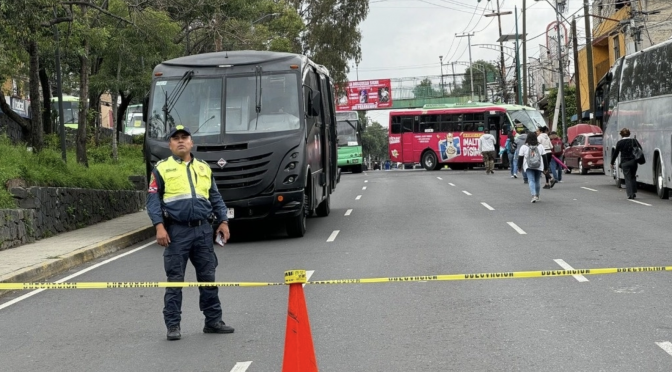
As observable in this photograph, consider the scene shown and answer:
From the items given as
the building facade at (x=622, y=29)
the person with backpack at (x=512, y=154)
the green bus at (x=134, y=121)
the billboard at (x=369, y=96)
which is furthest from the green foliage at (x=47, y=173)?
the billboard at (x=369, y=96)

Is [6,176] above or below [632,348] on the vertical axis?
above

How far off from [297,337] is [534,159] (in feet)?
55.5

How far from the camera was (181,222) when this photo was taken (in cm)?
831

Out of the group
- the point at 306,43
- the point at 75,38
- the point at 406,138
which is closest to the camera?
the point at 75,38

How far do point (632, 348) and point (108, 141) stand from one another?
124 ft

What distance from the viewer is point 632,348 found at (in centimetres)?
Answer: 727

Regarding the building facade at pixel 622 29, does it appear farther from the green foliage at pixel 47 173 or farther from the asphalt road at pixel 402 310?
the asphalt road at pixel 402 310

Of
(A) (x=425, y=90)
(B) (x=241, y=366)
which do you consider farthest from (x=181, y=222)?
(A) (x=425, y=90)

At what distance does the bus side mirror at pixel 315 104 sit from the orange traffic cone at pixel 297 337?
1085 cm

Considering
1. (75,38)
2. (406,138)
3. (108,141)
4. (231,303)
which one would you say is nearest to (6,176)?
(75,38)

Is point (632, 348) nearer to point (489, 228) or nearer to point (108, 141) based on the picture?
point (489, 228)

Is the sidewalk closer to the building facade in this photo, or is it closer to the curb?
the curb

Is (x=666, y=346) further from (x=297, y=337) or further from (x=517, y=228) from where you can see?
(x=517, y=228)

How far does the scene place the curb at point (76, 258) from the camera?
12.3 m
